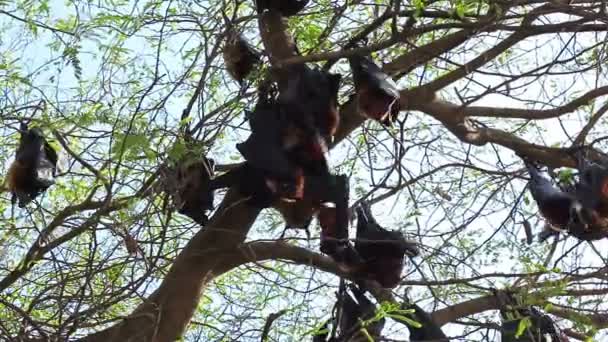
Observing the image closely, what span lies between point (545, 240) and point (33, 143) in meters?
1.84

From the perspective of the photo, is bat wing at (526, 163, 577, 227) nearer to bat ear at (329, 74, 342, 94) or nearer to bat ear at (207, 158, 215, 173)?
bat ear at (329, 74, 342, 94)

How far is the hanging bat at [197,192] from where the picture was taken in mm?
3314

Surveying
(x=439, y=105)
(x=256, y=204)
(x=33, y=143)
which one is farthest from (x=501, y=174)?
(x=33, y=143)

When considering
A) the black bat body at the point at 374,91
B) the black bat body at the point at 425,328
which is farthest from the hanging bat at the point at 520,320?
the black bat body at the point at 374,91

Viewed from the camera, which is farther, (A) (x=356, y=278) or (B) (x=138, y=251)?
(A) (x=356, y=278)

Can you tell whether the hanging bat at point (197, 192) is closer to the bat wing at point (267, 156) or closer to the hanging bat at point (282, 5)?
the bat wing at point (267, 156)

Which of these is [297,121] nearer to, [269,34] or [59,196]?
[269,34]

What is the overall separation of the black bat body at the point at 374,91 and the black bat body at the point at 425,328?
0.64 metres

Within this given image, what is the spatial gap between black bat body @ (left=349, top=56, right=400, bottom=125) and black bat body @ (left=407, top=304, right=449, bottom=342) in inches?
25.4

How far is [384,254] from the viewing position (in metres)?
3.55

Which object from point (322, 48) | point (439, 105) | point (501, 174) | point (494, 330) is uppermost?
point (322, 48)

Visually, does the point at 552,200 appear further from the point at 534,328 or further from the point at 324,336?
the point at 324,336

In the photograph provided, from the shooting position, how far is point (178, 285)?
3.53 m

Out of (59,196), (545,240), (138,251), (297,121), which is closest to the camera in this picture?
(138,251)
